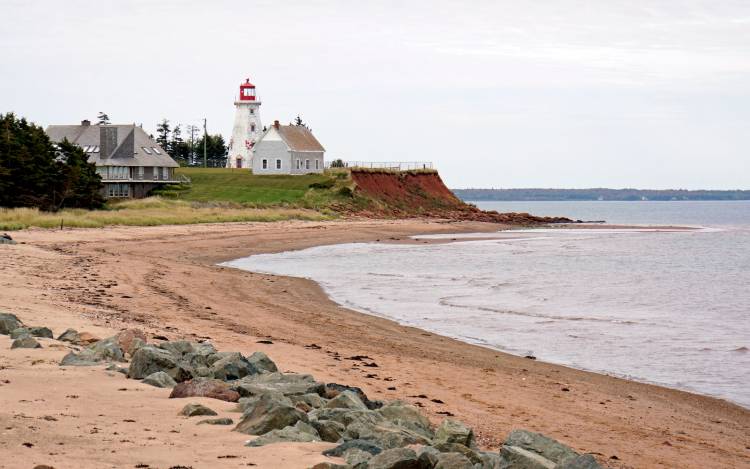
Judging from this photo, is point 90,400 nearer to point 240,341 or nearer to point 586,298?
point 240,341

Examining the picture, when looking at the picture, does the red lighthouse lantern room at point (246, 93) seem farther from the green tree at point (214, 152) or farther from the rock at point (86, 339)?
the rock at point (86, 339)

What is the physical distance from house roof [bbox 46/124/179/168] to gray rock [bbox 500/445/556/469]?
79.6 meters

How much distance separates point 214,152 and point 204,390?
113m

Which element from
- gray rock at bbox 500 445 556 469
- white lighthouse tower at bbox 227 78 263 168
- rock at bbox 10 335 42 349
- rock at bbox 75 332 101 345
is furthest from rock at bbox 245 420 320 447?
white lighthouse tower at bbox 227 78 263 168

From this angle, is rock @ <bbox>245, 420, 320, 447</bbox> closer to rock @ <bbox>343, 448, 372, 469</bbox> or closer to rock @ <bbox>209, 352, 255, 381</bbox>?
rock @ <bbox>343, 448, 372, 469</bbox>

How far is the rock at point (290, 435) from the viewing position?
341 inches

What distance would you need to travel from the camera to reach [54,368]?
11.5m

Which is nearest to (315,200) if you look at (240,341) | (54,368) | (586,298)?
(586,298)

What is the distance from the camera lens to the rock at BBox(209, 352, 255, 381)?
12.1 m

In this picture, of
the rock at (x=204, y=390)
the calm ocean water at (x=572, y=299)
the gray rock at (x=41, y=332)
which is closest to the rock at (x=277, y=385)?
the rock at (x=204, y=390)

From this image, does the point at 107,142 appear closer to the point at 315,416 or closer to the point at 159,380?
the point at 159,380

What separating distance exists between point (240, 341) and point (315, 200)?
6868 centimetres

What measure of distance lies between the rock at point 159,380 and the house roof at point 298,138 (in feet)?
286

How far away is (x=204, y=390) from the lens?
10789 mm
